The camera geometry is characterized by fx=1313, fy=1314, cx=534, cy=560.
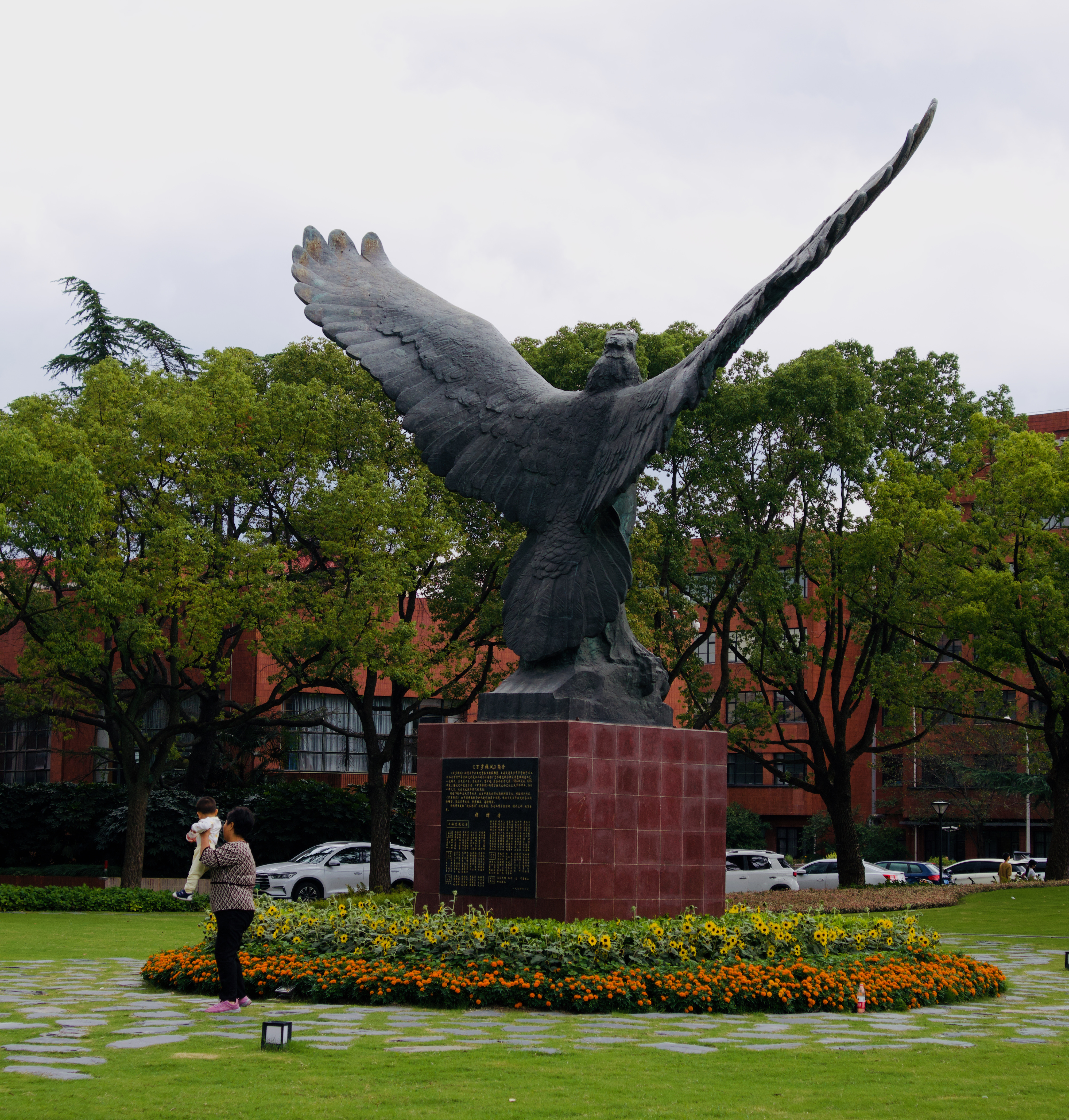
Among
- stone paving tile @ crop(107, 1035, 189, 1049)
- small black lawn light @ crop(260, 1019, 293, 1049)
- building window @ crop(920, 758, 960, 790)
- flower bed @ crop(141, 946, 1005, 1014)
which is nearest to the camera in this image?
small black lawn light @ crop(260, 1019, 293, 1049)

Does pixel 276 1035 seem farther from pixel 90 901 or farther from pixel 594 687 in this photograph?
pixel 90 901

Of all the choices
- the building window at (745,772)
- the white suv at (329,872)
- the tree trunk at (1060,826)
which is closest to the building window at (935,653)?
the tree trunk at (1060,826)

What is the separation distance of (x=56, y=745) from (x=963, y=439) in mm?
24445

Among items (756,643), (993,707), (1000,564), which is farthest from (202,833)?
(993,707)

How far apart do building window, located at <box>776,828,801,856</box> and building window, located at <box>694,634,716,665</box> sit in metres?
7.33

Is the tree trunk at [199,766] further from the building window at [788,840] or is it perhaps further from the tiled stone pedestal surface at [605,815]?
the building window at [788,840]

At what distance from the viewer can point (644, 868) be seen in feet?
36.5

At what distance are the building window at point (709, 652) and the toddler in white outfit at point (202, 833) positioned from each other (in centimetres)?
3158

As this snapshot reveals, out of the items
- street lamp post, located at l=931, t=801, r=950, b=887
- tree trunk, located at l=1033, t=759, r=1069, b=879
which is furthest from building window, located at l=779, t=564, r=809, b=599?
street lamp post, located at l=931, t=801, r=950, b=887

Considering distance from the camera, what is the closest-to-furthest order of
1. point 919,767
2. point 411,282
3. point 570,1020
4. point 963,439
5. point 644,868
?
point 570,1020 < point 644,868 < point 411,282 < point 963,439 < point 919,767

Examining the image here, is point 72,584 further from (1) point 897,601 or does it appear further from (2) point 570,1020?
(2) point 570,1020

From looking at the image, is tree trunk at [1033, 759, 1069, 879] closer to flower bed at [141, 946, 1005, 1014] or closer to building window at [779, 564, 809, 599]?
building window at [779, 564, 809, 599]

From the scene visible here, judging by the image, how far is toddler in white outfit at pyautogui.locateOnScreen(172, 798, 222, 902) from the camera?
912 cm

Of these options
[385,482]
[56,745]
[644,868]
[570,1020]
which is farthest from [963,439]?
[56,745]
